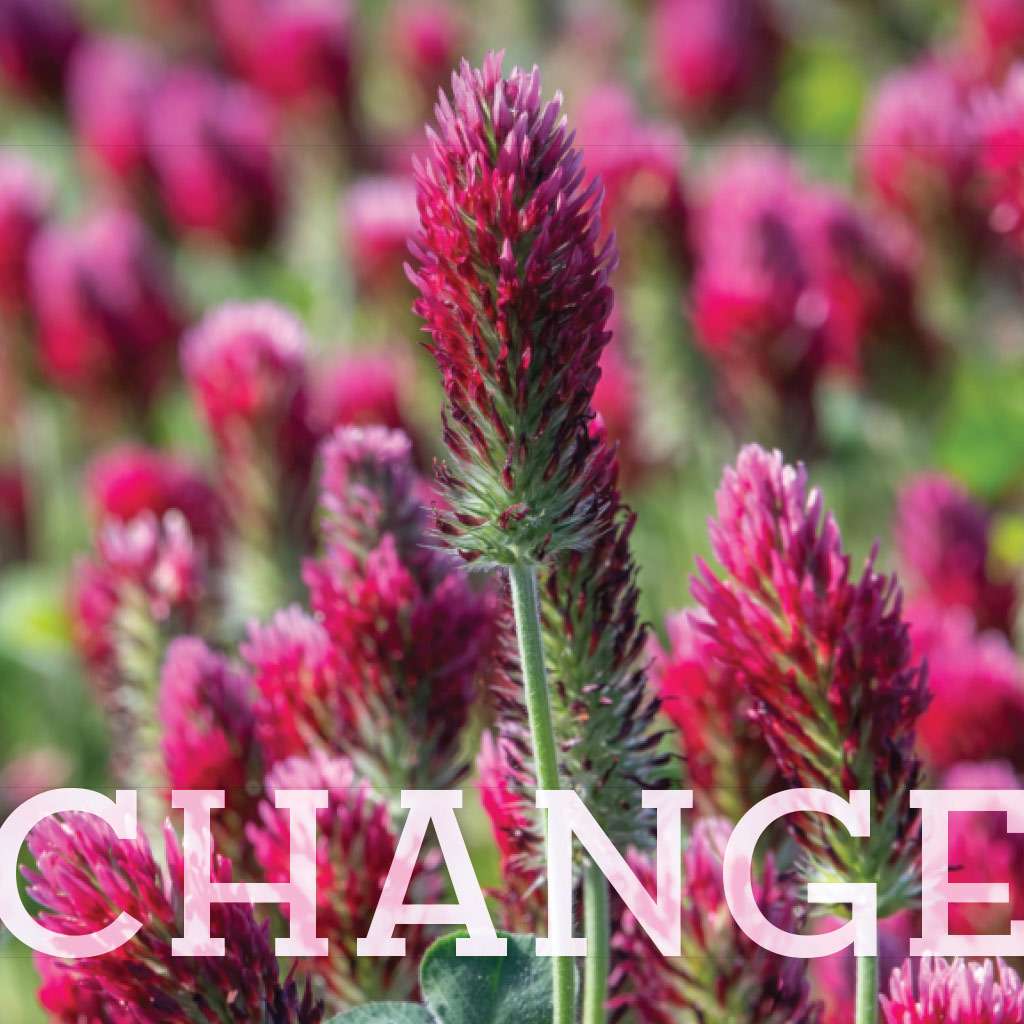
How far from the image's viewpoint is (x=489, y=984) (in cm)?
94

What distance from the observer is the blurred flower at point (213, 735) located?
4.05 feet

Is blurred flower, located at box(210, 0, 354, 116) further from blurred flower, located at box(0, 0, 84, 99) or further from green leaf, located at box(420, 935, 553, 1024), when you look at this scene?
green leaf, located at box(420, 935, 553, 1024)

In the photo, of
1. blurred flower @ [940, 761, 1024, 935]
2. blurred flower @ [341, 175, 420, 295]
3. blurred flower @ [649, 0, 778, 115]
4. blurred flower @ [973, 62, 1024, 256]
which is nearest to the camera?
blurred flower @ [940, 761, 1024, 935]

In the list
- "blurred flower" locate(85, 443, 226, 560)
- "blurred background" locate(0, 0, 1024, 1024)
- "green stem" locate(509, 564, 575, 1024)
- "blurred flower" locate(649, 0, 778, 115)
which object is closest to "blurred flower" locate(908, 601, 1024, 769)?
"blurred background" locate(0, 0, 1024, 1024)

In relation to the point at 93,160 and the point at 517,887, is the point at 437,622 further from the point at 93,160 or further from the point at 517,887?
the point at 93,160

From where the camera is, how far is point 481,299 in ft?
2.73

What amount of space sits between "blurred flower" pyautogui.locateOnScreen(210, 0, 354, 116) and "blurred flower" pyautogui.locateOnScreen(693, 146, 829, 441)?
1.53 metres

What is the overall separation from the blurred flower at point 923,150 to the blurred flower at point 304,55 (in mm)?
1578

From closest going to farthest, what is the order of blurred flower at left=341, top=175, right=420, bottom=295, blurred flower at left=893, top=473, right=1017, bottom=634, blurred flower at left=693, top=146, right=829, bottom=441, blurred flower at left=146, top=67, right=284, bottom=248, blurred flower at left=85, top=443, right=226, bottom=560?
blurred flower at left=893, top=473, right=1017, bottom=634 < blurred flower at left=85, top=443, right=226, bottom=560 < blurred flower at left=693, top=146, right=829, bottom=441 < blurred flower at left=341, top=175, right=420, bottom=295 < blurred flower at left=146, top=67, right=284, bottom=248

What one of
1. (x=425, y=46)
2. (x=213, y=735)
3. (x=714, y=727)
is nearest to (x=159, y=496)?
(x=213, y=735)

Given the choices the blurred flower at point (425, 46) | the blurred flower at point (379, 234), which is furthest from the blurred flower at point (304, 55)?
the blurred flower at point (379, 234)

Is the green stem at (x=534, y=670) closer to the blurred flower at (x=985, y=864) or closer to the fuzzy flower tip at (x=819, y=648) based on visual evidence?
the fuzzy flower tip at (x=819, y=648)

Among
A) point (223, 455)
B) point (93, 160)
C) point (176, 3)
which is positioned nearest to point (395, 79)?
point (93, 160)

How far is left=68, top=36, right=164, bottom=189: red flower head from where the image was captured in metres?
3.62
